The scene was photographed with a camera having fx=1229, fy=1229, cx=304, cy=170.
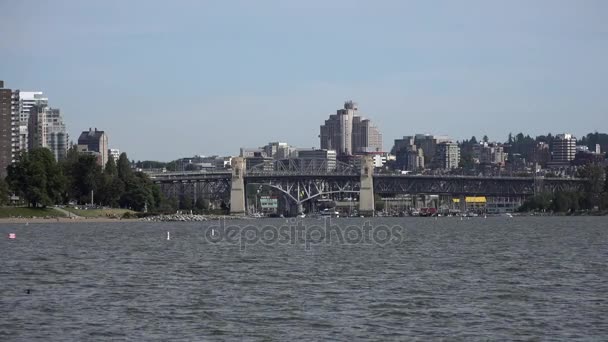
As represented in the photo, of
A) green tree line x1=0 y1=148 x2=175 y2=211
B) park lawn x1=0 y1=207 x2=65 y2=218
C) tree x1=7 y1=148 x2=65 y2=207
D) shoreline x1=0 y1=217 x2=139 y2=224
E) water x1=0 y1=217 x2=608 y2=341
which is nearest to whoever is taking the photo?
water x1=0 y1=217 x2=608 y2=341

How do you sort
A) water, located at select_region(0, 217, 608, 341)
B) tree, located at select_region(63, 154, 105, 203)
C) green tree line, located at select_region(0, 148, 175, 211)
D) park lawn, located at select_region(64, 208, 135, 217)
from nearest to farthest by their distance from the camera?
water, located at select_region(0, 217, 608, 341), green tree line, located at select_region(0, 148, 175, 211), park lawn, located at select_region(64, 208, 135, 217), tree, located at select_region(63, 154, 105, 203)

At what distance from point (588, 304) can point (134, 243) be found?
57.1 meters

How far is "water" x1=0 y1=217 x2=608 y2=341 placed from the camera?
37.3 meters

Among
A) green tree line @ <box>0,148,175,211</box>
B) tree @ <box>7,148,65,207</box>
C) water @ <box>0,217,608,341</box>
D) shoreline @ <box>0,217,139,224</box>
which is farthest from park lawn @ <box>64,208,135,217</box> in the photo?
water @ <box>0,217,608,341</box>

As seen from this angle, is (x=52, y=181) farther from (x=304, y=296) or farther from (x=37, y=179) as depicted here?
(x=304, y=296)

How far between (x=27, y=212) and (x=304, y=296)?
12071 centimetres

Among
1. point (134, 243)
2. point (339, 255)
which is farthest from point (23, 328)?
point (134, 243)

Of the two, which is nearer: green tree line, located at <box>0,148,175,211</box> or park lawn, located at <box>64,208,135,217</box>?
green tree line, located at <box>0,148,175,211</box>

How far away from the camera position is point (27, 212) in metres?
162

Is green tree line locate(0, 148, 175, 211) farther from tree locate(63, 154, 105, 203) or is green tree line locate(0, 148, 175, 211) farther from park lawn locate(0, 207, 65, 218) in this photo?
park lawn locate(0, 207, 65, 218)

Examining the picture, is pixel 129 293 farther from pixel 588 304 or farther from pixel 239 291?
pixel 588 304

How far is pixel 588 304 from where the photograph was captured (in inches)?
1727

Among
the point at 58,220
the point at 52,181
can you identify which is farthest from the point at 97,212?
the point at 52,181

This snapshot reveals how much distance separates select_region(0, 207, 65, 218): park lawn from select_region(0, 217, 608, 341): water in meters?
82.0
